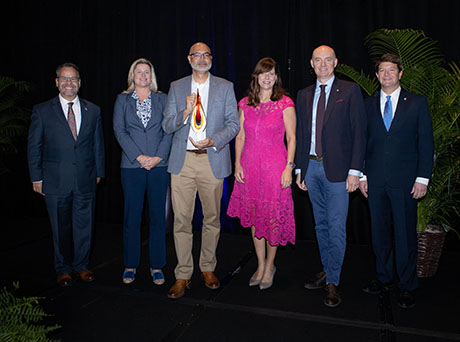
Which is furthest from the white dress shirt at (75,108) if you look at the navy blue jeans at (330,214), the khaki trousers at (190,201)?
the navy blue jeans at (330,214)

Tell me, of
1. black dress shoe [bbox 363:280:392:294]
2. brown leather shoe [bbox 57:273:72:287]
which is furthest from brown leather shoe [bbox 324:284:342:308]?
brown leather shoe [bbox 57:273:72:287]

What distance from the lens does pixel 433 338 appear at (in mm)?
2281

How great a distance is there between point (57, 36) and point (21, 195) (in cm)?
261

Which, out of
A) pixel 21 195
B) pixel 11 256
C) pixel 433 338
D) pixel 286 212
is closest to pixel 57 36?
pixel 21 195

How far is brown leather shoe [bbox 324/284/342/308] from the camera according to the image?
2.70 m

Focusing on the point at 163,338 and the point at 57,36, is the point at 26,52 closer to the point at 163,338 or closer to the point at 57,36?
the point at 57,36

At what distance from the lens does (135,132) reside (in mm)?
2979

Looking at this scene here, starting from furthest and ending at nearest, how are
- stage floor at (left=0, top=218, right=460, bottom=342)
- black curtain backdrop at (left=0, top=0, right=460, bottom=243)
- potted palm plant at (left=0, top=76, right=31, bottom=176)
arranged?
potted palm plant at (left=0, top=76, right=31, bottom=176) → black curtain backdrop at (left=0, top=0, right=460, bottom=243) → stage floor at (left=0, top=218, right=460, bottom=342)

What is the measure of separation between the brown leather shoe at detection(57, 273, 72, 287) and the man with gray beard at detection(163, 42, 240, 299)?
93 cm

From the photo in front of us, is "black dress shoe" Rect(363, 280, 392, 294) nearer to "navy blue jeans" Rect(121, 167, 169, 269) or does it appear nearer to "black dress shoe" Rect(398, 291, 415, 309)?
"black dress shoe" Rect(398, 291, 415, 309)

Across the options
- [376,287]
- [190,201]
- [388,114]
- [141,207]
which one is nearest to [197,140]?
[190,201]

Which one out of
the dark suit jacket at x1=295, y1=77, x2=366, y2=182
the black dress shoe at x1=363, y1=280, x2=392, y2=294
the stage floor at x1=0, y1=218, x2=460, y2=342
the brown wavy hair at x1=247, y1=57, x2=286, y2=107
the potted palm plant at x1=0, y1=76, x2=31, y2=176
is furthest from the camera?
the potted palm plant at x1=0, y1=76, x2=31, y2=176

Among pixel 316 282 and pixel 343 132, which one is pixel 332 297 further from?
pixel 343 132

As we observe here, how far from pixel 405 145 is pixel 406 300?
1.13 m
